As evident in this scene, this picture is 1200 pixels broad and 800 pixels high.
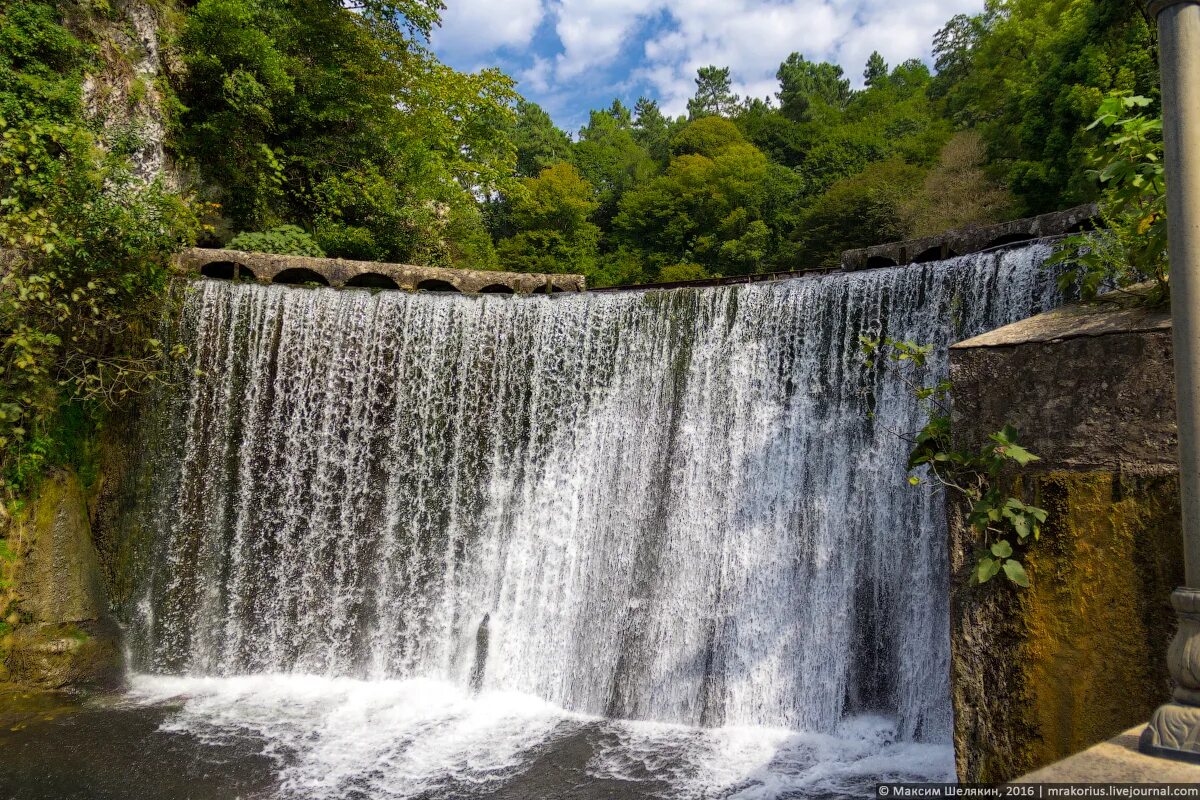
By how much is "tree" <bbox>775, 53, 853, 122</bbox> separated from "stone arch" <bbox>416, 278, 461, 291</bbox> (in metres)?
35.2

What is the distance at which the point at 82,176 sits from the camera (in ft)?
28.2

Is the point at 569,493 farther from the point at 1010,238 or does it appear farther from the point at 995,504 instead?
the point at 1010,238

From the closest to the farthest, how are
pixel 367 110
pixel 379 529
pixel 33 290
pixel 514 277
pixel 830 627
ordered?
1. pixel 830 627
2. pixel 33 290
3. pixel 379 529
4. pixel 514 277
5. pixel 367 110

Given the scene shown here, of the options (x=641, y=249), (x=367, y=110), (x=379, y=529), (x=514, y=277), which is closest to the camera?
(x=379, y=529)

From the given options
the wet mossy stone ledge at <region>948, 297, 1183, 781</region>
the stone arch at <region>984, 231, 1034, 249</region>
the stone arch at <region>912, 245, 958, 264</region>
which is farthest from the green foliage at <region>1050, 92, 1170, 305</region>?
the stone arch at <region>912, 245, 958, 264</region>

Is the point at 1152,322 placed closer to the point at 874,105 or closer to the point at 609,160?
the point at 609,160

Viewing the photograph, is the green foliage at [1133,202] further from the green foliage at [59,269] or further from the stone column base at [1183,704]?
the green foliage at [59,269]

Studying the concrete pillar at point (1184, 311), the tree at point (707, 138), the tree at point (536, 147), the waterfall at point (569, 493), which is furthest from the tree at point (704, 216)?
the concrete pillar at point (1184, 311)

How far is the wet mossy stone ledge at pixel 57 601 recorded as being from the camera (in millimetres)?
7859

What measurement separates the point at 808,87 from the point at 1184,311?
175ft

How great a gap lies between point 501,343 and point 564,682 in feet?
12.3

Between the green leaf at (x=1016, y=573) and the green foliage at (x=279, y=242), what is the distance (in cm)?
1042

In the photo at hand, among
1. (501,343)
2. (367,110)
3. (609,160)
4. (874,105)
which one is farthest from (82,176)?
(874,105)

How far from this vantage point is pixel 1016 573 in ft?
10.4
